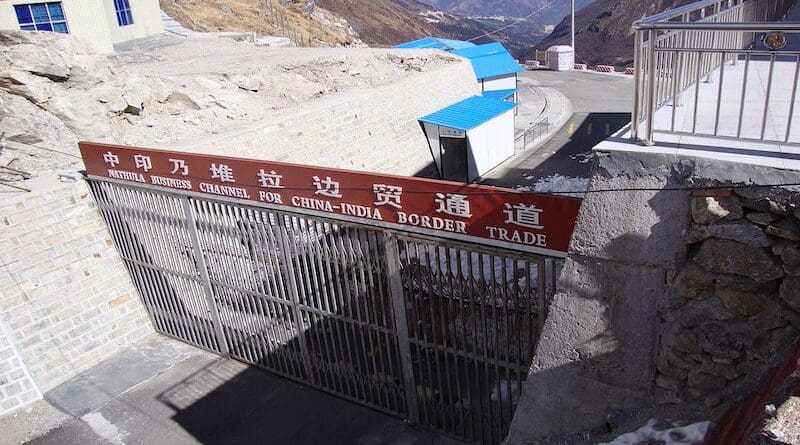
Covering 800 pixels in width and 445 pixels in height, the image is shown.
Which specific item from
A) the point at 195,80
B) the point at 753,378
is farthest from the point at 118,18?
the point at 753,378

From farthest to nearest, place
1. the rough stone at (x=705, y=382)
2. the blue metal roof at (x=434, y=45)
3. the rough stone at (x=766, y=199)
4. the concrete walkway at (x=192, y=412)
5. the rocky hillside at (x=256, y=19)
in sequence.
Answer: the rocky hillside at (x=256, y=19), the blue metal roof at (x=434, y=45), the concrete walkway at (x=192, y=412), the rough stone at (x=705, y=382), the rough stone at (x=766, y=199)

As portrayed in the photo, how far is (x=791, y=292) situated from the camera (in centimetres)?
379

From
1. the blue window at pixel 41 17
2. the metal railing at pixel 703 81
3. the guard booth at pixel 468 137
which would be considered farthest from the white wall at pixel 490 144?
the blue window at pixel 41 17

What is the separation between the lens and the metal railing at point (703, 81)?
411 cm

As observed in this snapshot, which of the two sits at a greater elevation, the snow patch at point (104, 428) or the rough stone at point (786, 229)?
the rough stone at point (786, 229)

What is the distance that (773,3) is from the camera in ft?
33.4

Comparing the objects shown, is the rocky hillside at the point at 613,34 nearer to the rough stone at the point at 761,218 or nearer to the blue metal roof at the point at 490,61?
the blue metal roof at the point at 490,61

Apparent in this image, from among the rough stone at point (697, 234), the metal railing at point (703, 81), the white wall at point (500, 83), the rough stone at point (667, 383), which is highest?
the metal railing at point (703, 81)

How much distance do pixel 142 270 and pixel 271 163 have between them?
13.8 feet

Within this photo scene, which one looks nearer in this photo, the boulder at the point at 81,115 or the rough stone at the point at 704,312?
the rough stone at the point at 704,312

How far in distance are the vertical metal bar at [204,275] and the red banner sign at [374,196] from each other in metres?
0.39

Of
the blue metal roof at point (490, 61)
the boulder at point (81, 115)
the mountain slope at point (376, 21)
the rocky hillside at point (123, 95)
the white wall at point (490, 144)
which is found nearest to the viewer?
the rocky hillside at point (123, 95)

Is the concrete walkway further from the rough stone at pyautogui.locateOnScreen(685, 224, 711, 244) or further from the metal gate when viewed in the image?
the rough stone at pyautogui.locateOnScreen(685, 224, 711, 244)

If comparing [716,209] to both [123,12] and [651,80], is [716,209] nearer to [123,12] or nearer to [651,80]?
[651,80]
